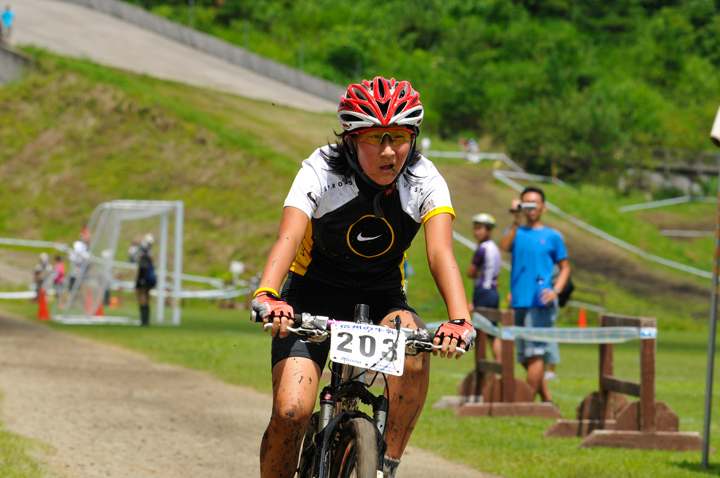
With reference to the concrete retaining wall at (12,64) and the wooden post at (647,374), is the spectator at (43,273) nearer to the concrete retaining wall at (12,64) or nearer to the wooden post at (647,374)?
the wooden post at (647,374)

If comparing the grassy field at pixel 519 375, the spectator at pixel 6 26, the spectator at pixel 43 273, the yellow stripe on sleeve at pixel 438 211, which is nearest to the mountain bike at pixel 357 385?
the yellow stripe on sleeve at pixel 438 211

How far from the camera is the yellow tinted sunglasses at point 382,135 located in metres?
4.52

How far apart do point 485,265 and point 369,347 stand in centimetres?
871

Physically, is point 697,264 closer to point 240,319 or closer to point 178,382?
point 240,319

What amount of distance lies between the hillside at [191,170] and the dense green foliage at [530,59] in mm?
11517

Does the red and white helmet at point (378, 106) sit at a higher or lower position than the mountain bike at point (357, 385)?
higher

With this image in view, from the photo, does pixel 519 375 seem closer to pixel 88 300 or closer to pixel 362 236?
pixel 362 236

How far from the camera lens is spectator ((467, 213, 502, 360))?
41.3 ft

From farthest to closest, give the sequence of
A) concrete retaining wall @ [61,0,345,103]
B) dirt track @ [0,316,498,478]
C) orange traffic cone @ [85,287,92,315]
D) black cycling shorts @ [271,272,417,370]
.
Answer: concrete retaining wall @ [61,0,345,103], orange traffic cone @ [85,287,92,315], dirt track @ [0,316,498,478], black cycling shorts @ [271,272,417,370]

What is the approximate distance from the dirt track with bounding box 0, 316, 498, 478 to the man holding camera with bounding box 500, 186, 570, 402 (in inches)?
102

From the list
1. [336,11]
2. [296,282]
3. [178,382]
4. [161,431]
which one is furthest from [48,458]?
[336,11]

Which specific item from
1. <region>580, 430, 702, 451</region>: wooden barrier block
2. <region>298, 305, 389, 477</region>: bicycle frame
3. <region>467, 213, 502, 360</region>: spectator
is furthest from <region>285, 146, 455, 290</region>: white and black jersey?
<region>467, 213, 502, 360</region>: spectator

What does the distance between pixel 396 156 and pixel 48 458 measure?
423 centimetres

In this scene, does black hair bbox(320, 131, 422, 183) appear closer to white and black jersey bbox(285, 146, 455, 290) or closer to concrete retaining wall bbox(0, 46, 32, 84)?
white and black jersey bbox(285, 146, 455, 290)
